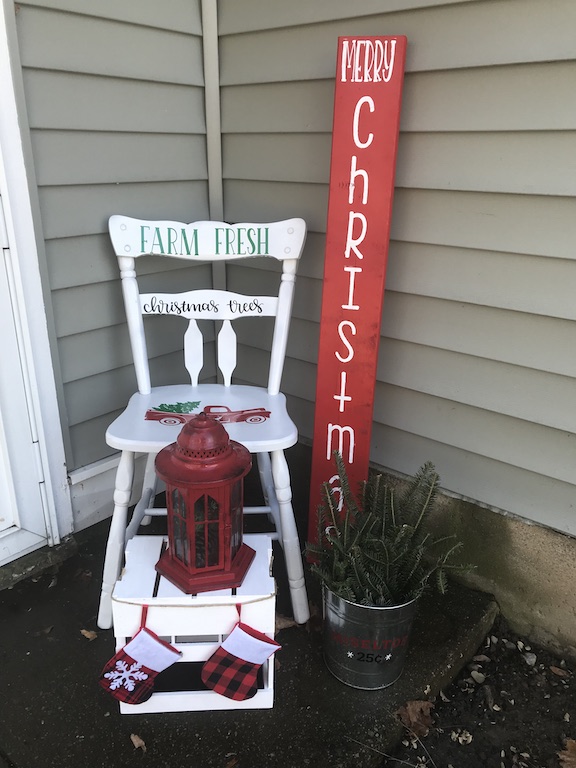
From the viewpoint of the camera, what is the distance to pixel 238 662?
128 centimetres

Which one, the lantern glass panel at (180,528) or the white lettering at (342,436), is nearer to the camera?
the lantern glass panel at (180,528)

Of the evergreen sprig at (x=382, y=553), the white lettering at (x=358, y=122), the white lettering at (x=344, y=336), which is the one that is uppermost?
the white lettering at (x=358, y=122)

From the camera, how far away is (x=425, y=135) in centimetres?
155

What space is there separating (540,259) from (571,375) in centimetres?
30

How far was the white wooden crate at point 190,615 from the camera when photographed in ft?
4.24

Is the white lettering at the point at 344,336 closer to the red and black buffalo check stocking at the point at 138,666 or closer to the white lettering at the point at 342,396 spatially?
the white lettering at the point at 342,396

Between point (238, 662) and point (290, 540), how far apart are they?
1.23 ft

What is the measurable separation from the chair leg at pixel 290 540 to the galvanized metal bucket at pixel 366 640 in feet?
0.45

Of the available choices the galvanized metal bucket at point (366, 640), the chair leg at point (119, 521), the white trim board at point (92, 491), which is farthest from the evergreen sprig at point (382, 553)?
the white trim board at point (92, 491)

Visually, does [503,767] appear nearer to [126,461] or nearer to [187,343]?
[126,461]

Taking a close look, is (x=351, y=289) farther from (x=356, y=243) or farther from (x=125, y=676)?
(x=125, y=676)

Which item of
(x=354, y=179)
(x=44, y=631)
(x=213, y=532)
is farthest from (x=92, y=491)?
(x=354, y=179)

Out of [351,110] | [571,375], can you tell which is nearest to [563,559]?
[571,375]

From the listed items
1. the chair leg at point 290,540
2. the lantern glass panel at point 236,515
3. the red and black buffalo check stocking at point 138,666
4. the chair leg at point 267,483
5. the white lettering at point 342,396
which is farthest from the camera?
the chair leg at point 267,483
